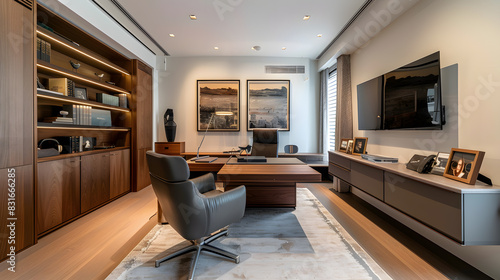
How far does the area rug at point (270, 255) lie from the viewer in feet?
5.31

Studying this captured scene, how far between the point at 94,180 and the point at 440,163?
4.17 m

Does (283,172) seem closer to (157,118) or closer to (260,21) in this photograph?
(260,21)

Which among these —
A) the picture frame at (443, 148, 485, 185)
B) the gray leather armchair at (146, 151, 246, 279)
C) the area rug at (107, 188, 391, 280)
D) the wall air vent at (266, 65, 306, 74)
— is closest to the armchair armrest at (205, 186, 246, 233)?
the gray leather armchair at (146, 151, 246, 279)

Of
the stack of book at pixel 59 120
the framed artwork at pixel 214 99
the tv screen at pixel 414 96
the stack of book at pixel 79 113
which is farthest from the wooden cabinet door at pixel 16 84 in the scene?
the tv screen at pixel 414 96

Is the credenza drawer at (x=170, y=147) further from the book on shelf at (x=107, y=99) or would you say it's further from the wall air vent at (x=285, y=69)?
the wall air vent at (x=285, y=69)

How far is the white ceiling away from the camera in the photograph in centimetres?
285

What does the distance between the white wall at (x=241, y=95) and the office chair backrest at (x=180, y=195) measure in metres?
3.48

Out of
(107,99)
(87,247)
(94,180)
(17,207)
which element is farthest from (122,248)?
(107,99)

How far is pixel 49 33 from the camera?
2232mm

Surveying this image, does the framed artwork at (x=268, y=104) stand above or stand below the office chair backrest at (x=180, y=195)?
above

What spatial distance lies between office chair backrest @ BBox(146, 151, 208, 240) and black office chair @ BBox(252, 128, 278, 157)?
2293 mm

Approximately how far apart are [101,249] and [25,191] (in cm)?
90

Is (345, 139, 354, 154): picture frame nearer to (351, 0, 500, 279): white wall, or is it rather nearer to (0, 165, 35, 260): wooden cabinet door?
(351, 0, 500, 279): white wall

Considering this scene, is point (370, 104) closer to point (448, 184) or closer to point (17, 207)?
point (448, 184)
